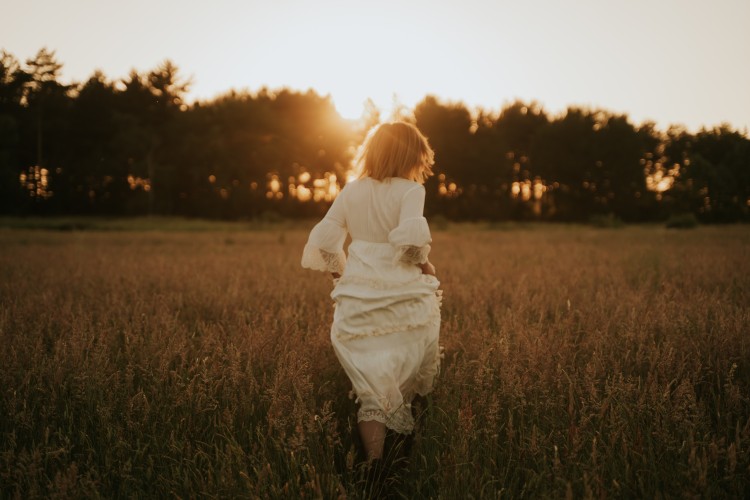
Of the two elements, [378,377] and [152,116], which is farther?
[152,116]

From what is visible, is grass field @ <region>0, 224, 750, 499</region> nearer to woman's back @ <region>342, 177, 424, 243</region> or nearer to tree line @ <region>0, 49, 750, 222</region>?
woman's back @ <region>342, 177, 424, 243</region>

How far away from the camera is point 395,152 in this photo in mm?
3078

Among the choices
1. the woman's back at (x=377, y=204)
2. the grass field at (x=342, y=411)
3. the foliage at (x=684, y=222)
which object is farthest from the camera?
the foliage at (x=684, y=222)

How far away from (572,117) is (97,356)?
175 feet

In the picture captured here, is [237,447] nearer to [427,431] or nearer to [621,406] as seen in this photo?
[427,431]

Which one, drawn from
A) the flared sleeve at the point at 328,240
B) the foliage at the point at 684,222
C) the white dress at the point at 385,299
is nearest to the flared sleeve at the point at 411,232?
the white dress at the point at 385,299

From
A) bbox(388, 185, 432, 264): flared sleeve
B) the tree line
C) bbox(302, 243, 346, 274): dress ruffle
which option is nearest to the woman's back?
bbox(388, 185, 432, 264): flared sleeve

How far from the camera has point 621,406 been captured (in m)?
2.79

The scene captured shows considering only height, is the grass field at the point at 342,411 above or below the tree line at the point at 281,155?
below

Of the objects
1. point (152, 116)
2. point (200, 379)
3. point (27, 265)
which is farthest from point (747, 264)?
point (152, 116)

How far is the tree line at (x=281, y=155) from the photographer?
40531 millimetres

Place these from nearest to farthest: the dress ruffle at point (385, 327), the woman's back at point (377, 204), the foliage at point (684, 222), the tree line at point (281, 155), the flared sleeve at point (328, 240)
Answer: the dress ruffle at point (385, 327) < the woman's back at point (377, 204) < the flared sleeve at point (328, 240) < the foliage at point (684, 222) < the tree line at point (281, 155)

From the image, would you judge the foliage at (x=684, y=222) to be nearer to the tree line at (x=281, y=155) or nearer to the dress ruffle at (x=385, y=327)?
the tree line at (x=281, y=155)

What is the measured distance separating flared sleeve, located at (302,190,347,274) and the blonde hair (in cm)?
29
